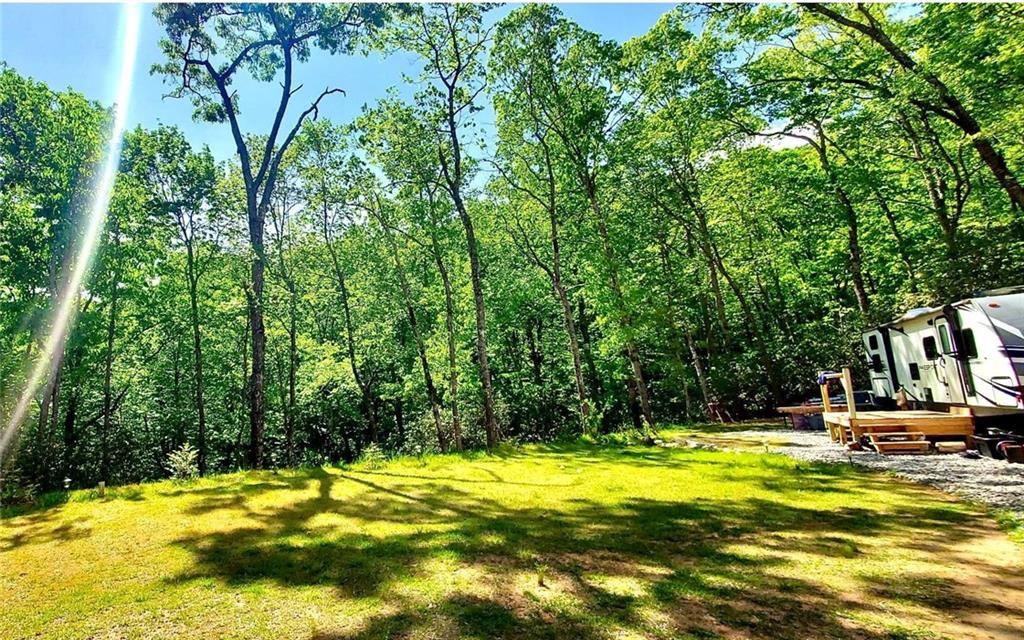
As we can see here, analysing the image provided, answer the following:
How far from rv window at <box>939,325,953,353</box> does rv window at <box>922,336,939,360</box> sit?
1.80 feet

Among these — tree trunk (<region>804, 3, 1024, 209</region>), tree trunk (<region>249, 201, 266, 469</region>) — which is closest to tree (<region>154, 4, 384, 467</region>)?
tree trunk (<region>249, 201, 266, 469</region>)

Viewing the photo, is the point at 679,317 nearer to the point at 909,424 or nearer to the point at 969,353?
the point at 909,424

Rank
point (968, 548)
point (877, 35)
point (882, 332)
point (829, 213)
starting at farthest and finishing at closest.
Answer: point (829, 213) → point (882, 332) → point (877, 35) → point (968, 548)

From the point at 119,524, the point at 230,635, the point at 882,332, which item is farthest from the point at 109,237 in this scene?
the point at 882,332

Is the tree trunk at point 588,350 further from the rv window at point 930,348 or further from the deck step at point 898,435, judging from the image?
the deck step at point 898,435

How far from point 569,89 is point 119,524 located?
17201 millimetres

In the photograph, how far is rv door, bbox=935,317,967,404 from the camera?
9719 mm

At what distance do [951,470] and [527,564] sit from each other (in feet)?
26.1

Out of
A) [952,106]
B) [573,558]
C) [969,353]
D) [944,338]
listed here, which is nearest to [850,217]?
[952,106]

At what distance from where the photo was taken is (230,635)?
3.33 meters

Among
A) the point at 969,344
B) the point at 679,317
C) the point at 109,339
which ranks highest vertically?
the point at 109,339

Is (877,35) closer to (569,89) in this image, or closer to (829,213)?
(569,89)

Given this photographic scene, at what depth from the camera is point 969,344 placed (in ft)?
30.7

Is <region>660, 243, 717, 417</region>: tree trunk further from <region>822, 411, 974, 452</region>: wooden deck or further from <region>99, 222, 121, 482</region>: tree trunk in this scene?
<region>99, 222, 121, 482</region>: tree trunk
